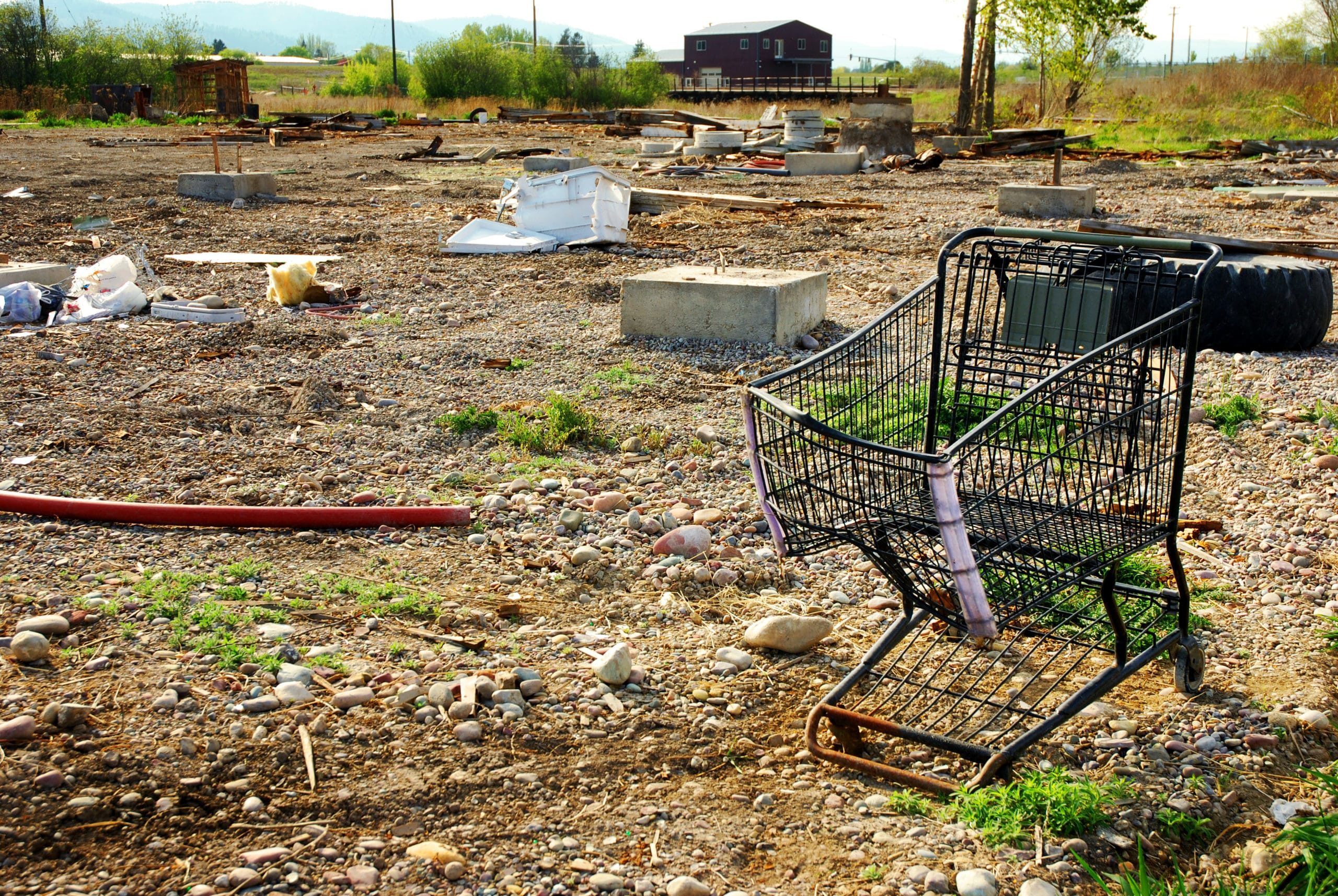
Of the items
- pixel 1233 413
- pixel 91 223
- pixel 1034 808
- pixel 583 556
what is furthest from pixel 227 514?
pixel 91 223

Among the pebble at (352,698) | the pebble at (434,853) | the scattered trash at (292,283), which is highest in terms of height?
the scattered trash at (292,283)

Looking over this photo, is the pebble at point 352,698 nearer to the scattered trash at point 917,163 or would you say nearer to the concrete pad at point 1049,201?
the concrete pad at point 1049,201

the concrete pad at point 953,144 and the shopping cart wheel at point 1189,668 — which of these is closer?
the shopping cart wheel at point 1189,668

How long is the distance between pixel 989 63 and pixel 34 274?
28.8 m

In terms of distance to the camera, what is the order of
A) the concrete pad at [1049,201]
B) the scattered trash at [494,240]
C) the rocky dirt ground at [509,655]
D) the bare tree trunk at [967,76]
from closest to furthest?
the rocky dirt ground at [509,655]
the scattered trash at [494,240]
the concrete pad at [1049,201]
the bare tree trunk at [967,76]

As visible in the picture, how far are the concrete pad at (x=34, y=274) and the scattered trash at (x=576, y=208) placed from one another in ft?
15.5

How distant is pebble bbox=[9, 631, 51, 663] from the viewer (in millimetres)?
3342

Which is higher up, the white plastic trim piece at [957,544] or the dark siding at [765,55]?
the dark siding at [765,55]

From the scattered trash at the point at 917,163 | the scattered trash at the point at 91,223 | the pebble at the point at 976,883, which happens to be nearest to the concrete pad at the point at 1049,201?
the scattered trash at the point at 917,163

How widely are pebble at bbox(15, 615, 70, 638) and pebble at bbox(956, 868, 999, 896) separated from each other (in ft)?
9.31

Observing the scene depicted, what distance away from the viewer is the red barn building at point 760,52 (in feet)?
283

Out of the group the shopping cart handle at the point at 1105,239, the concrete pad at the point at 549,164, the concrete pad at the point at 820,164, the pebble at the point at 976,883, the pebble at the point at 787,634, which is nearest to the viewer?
the pebble at the point at 976,883

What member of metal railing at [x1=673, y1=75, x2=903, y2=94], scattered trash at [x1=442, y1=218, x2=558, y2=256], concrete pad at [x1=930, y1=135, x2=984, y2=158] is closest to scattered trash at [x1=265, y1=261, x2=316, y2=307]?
scattered trash at [x1=442, y1=218, x2=558, y2=256]

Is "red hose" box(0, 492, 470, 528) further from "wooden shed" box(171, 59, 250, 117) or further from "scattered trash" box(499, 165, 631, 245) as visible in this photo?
"wooden shed" box(171, 59, 250, 117)
